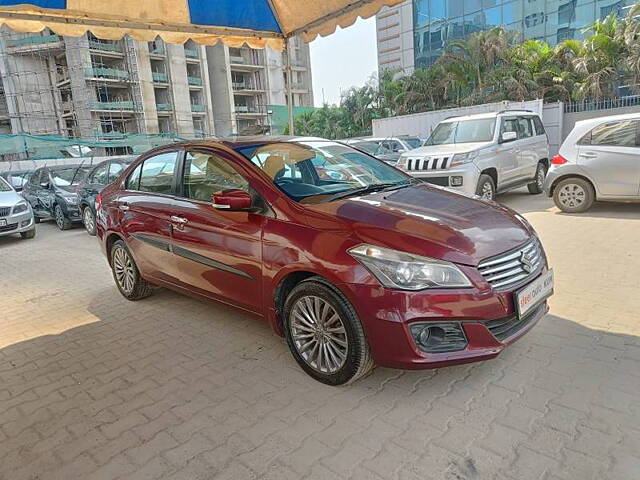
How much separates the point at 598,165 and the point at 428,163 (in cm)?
280

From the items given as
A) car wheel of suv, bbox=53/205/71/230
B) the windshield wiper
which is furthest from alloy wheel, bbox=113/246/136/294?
car wheel of suv, bbox=53/205/71/230

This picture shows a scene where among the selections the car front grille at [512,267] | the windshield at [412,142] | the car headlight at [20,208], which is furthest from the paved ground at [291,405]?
the windshield at [412,142]

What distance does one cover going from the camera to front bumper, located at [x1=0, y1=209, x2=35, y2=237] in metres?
9.09

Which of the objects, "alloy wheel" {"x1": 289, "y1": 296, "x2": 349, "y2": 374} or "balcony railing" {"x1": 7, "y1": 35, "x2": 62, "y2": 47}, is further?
"balcony railing" {"x1": 7, "y1": 35, "x2": 62, "y2": 47}

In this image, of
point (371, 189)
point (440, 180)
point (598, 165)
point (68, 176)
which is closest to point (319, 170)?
point (371, 189)

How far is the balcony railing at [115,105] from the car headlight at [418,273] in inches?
1952

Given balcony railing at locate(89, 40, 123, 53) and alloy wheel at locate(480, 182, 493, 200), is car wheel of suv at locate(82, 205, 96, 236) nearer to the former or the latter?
alloy wheel at locate(480, 182, 493, 200)

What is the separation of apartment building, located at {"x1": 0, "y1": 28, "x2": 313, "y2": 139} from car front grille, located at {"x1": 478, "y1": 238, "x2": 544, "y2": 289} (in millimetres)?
43792

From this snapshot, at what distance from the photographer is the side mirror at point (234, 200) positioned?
11.0 ft

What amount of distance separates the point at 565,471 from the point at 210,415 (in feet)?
6.47

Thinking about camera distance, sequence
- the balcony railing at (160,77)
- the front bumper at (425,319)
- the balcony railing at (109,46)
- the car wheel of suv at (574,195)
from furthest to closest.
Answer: the balcony railing at (160,77) → the balcony railing at (109,46) → the car wheel of suv at (574,195) → the front bumper at (425,319)

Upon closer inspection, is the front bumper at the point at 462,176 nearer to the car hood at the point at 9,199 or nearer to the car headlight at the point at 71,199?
the car headlight at the point at 71,199

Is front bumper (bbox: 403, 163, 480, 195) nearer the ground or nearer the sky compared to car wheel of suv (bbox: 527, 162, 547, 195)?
nearer the sky

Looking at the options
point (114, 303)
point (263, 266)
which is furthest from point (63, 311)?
point (263, 266)
